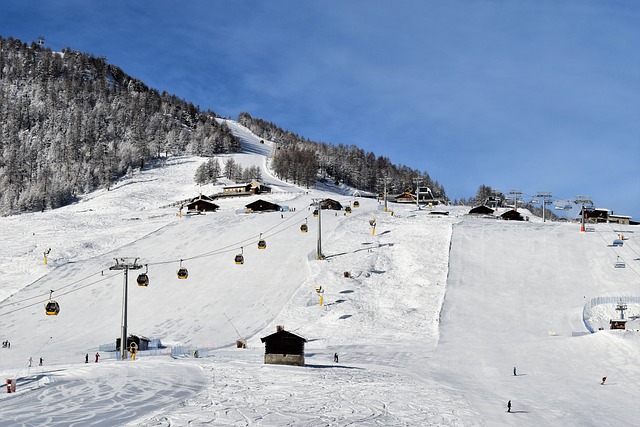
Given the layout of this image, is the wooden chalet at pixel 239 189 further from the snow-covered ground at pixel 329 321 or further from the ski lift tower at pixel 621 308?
the ski lift tower at pixel 621 308

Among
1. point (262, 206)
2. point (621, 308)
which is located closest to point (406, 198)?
point (262, 206)

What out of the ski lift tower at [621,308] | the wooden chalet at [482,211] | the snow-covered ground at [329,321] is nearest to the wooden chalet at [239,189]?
the snow-covered ground at [329,321]

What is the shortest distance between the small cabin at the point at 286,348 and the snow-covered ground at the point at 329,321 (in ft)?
3.34

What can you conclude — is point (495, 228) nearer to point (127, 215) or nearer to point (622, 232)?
point (622, 232)

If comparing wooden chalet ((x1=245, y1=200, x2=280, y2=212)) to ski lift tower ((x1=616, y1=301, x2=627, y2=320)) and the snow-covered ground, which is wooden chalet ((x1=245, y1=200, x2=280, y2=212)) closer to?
the snow-covered ground

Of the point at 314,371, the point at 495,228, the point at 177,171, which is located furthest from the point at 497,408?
the point at 177,171

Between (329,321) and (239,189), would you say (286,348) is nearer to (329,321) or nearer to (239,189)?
(329,321)

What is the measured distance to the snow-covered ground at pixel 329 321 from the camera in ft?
75.0

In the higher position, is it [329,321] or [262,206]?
[262,206]

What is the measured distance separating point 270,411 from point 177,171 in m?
155

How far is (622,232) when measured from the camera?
71.5 metres

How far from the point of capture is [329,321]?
1848 inches

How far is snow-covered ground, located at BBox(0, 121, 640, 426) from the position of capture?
22875 millimetres

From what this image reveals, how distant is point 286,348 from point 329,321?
14.4 meters
